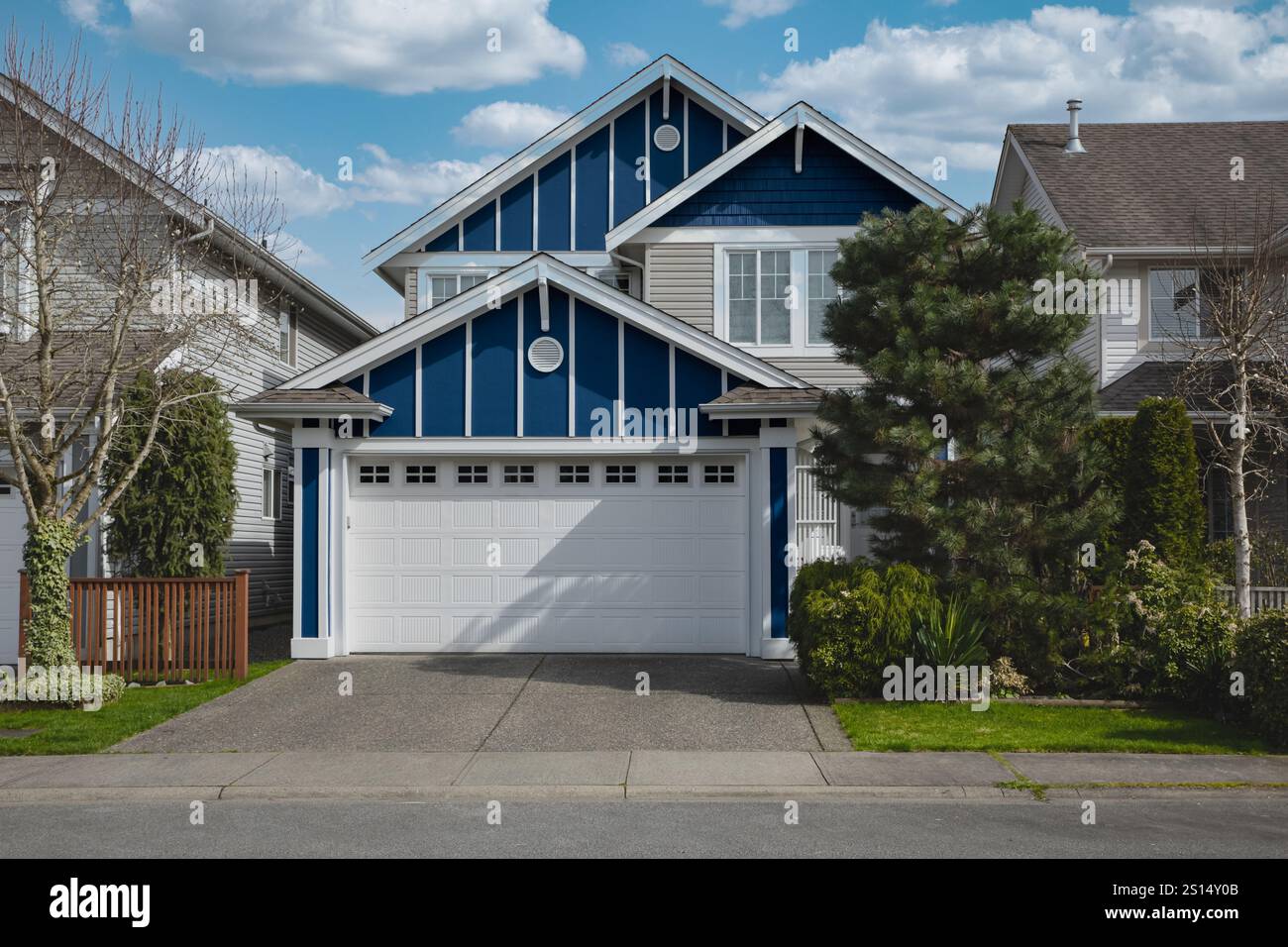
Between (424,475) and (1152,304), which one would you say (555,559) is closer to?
(424,475)

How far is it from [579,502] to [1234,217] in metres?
11.7

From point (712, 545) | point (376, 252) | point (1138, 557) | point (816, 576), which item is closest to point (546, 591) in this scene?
point (712, 545)

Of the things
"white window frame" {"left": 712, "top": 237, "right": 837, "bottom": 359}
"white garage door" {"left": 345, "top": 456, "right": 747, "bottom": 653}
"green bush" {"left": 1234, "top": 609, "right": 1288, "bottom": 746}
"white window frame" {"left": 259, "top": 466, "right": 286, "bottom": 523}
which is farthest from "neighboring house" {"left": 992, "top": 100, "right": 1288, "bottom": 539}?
"white window frame" {"left": 259, "top": 466, "right": 286, "bottom": 523}

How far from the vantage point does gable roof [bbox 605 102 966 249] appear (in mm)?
18438

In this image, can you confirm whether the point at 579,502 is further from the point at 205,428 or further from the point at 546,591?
the point at 205,428

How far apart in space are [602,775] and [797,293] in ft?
36.6

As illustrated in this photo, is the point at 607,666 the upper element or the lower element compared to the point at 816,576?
lower

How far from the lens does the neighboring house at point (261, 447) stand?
52.1 feet

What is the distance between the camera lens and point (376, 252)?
2112cm

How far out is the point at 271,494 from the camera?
2227 cm

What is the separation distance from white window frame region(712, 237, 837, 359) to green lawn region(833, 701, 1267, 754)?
7.92 metres

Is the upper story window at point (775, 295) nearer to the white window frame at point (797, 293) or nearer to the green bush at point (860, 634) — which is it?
the white window frame at point (797, 293)

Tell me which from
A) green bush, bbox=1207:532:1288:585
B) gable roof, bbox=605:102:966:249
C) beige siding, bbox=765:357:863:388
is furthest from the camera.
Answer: gable roof, bbox=605:102:966:249

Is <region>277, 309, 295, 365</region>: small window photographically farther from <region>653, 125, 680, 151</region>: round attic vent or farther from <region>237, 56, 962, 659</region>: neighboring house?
<region>653, 125, 680, 151</region>: round attic vent
